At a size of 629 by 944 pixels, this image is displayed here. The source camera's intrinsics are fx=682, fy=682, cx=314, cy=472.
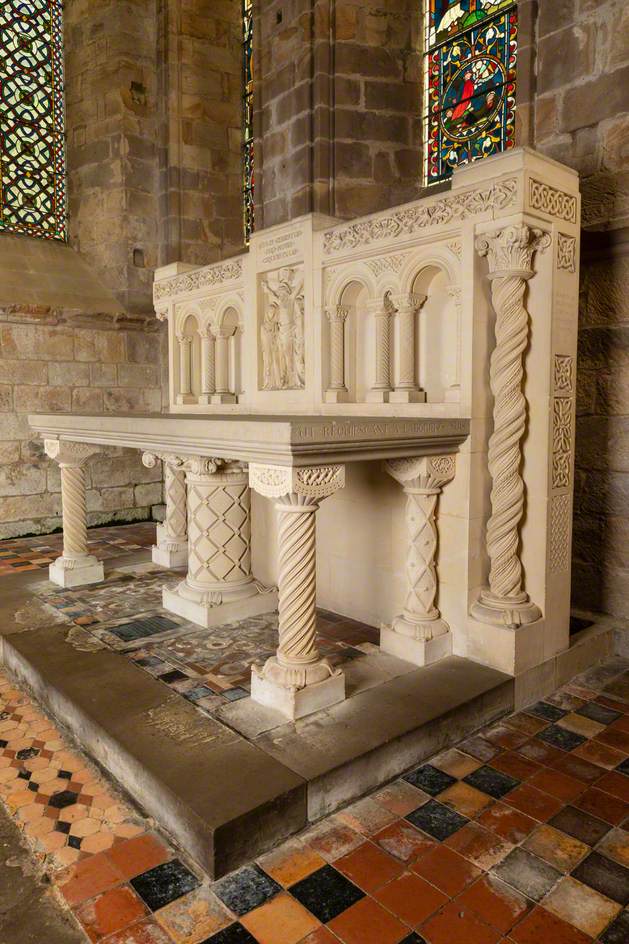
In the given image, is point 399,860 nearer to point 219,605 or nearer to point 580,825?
point 580,825

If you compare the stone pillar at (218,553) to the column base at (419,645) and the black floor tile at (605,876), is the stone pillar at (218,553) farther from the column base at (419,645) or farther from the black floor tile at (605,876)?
the black floor tile at (605,876)

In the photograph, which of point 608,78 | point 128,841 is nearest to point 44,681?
point 128,841

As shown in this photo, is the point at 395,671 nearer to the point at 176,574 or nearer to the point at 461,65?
the point at 176,574

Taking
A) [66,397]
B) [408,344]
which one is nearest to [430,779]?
[408,344]

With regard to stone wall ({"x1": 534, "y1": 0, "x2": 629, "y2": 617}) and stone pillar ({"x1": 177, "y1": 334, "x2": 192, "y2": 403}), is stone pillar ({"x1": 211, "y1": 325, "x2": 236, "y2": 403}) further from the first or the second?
stone wall ({"x1": 534, "y1": 0, "x2": 629, "y2": 617})

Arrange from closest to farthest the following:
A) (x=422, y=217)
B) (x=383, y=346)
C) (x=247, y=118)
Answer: (x=422, y=217)
(x=383, y=346)
(x=247, y=118)

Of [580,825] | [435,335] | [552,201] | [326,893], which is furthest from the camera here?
[435,335]

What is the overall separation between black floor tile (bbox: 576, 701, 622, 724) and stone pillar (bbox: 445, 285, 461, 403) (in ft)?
5.07

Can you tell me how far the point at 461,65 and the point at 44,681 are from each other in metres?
5.25

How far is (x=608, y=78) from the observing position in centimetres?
371

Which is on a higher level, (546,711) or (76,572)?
(76,572)

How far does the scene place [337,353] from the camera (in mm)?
3891

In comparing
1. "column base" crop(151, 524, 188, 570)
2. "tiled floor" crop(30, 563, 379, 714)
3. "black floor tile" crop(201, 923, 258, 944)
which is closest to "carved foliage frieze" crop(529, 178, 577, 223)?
"tiled floor" crop(30, 563, 379, 714)

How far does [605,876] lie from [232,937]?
3.66 feet
